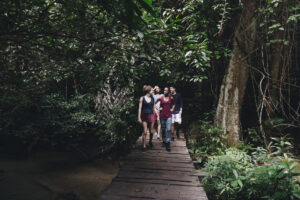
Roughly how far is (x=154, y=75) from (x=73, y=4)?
683 cm

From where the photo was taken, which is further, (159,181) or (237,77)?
(237,77)

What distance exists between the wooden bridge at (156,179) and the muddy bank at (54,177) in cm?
307

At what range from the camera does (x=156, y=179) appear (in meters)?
3.21

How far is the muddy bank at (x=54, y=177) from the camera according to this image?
563cm

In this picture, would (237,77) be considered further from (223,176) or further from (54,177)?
(54,177)

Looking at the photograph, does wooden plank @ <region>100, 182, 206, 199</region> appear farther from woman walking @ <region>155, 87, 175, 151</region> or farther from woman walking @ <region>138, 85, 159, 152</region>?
woman walking @ <region>155, 87, 175, 151</region>

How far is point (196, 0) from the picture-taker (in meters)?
4.48

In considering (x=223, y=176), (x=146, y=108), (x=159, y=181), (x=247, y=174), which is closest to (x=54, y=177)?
(x=146, y=108)

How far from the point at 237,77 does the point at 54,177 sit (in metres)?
Answer: 7.60

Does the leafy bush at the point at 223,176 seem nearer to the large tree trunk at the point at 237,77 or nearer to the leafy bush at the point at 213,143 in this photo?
the leafy bush at the point at 213,143

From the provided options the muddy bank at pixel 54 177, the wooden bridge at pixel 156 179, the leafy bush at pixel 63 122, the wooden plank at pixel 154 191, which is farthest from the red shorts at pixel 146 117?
the muddy bank at pixel 54 177

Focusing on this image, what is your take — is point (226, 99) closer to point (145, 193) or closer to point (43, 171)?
point (145, 193)

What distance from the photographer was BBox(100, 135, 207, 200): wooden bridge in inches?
106

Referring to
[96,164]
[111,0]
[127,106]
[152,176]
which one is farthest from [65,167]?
[111,0]
